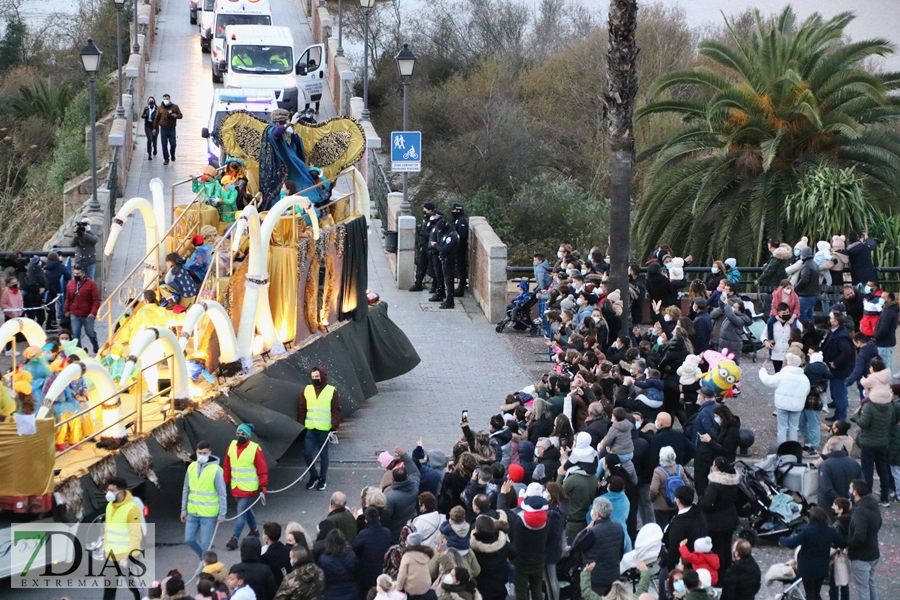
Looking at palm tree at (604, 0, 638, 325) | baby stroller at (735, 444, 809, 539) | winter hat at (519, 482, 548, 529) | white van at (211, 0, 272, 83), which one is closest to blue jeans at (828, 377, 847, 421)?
baby stroller at (735, 444, 809, 539)

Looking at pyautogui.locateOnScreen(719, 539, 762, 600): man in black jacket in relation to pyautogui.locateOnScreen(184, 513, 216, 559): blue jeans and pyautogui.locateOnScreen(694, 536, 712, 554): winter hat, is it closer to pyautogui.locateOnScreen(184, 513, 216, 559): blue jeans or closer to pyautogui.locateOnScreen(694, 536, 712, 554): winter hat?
pyautogui.locateOnScreen(694, 536, 712, 554): winter hat

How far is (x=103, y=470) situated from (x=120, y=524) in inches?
59.6

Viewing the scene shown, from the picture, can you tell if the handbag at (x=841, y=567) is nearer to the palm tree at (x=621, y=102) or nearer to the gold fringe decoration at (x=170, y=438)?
the gold fringe decoration at (x=170, y=438)

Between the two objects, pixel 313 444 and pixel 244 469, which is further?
pixel 313 444

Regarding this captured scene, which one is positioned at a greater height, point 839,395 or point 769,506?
point 839,395

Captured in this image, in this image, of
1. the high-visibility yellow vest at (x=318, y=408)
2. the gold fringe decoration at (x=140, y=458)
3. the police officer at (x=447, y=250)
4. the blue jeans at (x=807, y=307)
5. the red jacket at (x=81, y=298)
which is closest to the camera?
the gold fringe decoration at (x=140, y=458)

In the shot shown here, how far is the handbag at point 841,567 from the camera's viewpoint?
12594mm

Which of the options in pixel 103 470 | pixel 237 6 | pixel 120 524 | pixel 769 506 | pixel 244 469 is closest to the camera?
pixel 120 524

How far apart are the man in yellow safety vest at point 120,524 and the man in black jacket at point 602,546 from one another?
402 centimetres

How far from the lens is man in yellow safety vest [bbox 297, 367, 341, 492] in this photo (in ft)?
51.7

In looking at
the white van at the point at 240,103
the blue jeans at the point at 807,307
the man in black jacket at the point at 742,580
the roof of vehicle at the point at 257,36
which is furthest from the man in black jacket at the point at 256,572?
the roof of vehicle at the point at 257,36

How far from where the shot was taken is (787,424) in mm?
16141

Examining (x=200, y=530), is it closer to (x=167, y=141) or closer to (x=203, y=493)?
(x=203, y=493)

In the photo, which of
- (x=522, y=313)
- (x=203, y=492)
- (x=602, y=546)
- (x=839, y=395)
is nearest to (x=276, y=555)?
(x=203, y=492)
